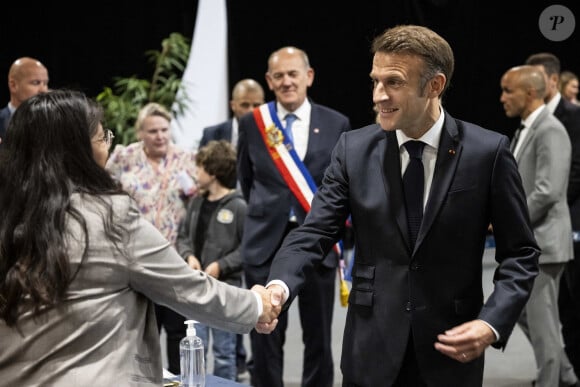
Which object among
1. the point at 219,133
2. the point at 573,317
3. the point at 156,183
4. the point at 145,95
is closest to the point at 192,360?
the point at 156,183

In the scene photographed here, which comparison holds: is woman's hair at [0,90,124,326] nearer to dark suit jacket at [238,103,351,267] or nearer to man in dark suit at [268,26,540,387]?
man in dark suit at [268,26,540,387]

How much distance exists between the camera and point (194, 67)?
9.02m

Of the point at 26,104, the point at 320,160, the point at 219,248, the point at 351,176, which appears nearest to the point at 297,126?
the point at 320,160

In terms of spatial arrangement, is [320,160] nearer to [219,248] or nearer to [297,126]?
[297,126]

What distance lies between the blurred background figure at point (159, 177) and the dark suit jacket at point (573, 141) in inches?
85.5

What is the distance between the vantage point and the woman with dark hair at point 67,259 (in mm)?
1907

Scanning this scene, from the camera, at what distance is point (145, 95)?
821cm

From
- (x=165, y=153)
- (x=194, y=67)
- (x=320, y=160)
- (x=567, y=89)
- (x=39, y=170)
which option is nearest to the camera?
(x=39, y=170)

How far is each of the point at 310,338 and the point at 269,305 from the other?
81.6 inches

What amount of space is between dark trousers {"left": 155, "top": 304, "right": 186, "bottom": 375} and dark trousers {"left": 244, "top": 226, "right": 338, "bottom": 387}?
51cm

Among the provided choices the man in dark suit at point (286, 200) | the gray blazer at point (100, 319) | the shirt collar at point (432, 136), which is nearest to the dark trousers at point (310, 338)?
→ the man in dark suit at point (286, 200)

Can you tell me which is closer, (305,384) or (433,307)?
(433,307)

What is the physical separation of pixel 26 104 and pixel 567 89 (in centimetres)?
707

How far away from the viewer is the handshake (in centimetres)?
243
